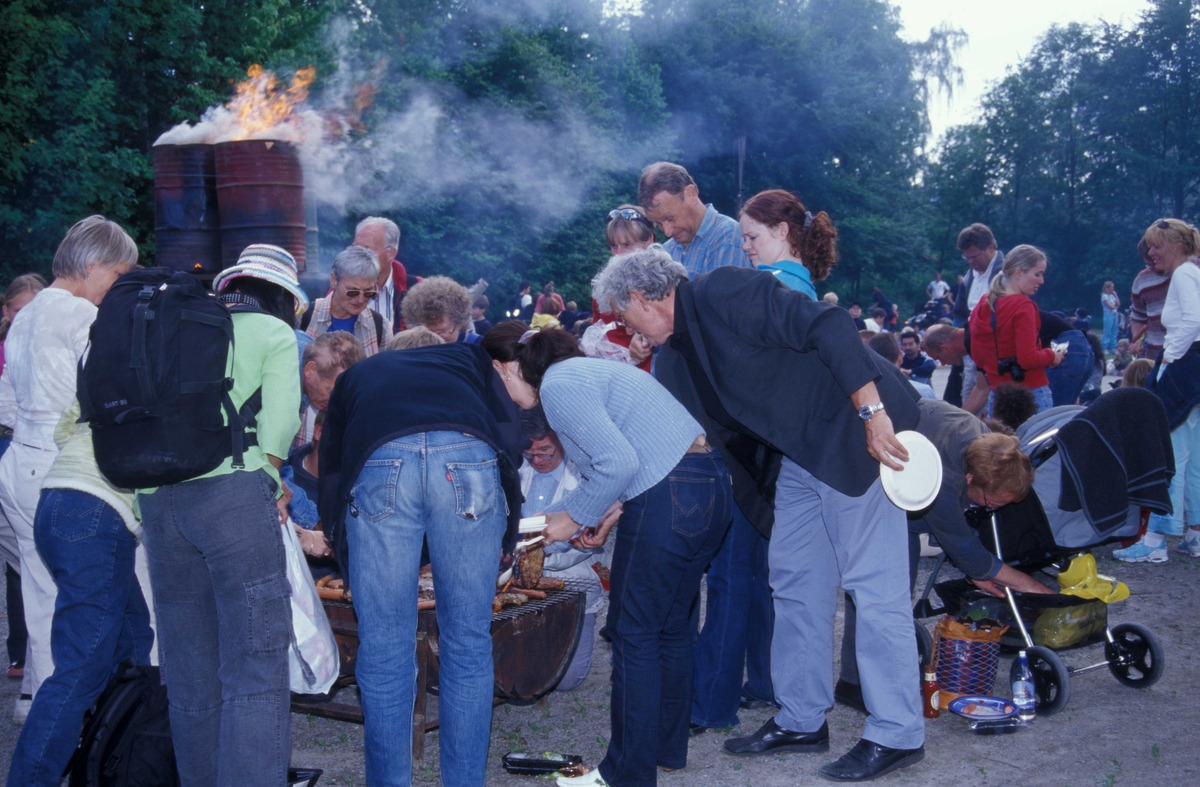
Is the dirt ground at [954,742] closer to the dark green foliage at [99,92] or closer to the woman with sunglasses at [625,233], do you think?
the woman with sunglasses at [625,233]

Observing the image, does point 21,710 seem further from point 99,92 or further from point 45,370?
point 99,92

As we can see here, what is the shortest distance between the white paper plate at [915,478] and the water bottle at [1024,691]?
4.28ft

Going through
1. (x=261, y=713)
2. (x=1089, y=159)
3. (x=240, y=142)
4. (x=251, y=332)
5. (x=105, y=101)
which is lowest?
(x=261, y=713)

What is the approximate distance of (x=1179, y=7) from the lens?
145 ft

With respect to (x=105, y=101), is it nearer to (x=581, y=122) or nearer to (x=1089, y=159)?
(x=581, y=122)

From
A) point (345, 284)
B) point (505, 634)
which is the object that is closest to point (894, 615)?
point (505, 634)

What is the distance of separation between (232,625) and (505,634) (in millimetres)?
1154

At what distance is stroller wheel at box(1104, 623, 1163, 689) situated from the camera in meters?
4.40

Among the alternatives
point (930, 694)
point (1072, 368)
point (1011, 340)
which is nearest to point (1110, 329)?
point (1072, 368)

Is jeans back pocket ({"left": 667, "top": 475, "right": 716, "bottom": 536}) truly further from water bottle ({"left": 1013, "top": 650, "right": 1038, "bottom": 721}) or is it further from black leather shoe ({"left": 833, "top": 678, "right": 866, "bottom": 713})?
water bottle ({"left": 1013, "top": 650, "right": 1038, "bottom": 721})

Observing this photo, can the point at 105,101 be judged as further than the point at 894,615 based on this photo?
Yes

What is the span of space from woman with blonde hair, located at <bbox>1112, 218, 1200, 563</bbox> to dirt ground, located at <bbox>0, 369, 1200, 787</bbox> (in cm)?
189

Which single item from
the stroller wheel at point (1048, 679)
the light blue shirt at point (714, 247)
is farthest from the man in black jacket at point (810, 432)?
the light blue shirt at point (714, 247)

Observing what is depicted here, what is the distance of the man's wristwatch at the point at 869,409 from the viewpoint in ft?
10.9
